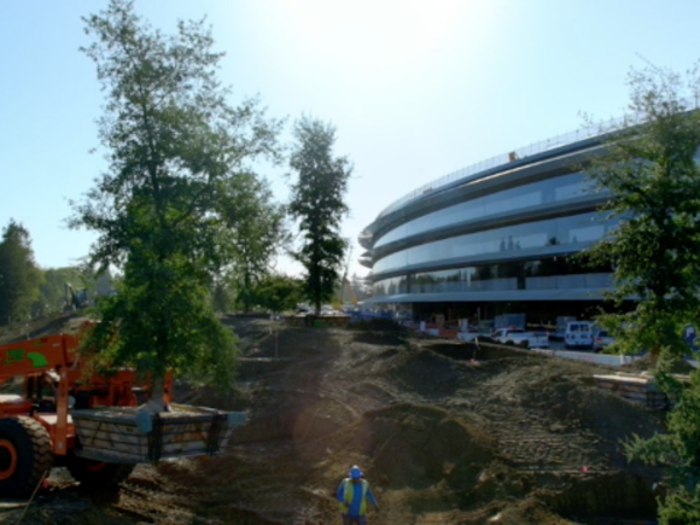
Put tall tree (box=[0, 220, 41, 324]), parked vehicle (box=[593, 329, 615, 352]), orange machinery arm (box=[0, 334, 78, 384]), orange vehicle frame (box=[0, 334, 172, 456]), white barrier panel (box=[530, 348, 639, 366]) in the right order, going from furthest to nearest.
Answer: tall tree (box=[0, 220, 41, 324]) → parked vehicle (box=[593, 329, 615, 352]) → white barrier panel (box=[530, 348, 639, 366]) → orange machinery arm (box=[0, 334, 78, 384]) → orange vehicle frame (box=[0, 334, 172, 456])

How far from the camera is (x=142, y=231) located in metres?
13.1

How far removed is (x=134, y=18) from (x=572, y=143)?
3087cm

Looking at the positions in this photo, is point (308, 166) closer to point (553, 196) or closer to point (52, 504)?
point (553, 196)

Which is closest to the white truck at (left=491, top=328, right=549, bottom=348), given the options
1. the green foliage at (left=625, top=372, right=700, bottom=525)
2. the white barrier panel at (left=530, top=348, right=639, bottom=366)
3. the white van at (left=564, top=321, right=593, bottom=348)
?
the white van at (left=564, top=321, right=593, bottom=348)

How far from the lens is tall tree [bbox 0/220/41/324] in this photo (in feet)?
233

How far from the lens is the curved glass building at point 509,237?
4188 cm

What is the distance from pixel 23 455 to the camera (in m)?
10.6

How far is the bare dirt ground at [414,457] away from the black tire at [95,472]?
0.20 meters

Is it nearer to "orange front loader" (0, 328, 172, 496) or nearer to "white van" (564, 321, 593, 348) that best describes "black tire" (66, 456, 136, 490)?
"orange front loader" (0, 328, 172, 496)

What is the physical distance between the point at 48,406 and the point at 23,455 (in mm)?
1654

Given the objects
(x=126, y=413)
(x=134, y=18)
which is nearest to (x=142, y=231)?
(x=126, y=413)

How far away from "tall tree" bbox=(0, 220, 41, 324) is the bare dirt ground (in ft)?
195

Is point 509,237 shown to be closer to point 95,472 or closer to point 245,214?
point 245,214

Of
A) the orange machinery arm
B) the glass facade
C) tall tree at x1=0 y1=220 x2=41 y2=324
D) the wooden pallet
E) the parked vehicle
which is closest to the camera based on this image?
the orange machinery arm
